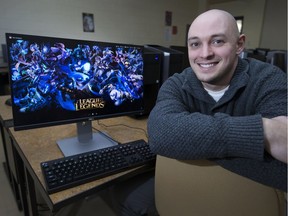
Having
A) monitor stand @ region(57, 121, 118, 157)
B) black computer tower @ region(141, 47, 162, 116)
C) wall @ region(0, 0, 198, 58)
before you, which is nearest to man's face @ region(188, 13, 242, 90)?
black computer tower @ region(141, 47, 162, 116)

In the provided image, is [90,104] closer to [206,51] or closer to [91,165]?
[91,165]

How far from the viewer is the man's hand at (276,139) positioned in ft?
2.13

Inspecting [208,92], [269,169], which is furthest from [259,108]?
[269,169]

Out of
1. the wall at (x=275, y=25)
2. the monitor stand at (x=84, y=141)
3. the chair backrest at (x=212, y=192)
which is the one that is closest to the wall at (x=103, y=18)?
the wall at (x=275, y=25)

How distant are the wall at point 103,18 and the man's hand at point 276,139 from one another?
13.2ft

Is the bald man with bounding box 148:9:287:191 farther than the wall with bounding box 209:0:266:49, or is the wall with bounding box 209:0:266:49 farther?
the wall with bounding box 209:0:266:49

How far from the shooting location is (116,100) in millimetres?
1131

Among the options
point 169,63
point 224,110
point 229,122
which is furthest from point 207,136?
point 169,63

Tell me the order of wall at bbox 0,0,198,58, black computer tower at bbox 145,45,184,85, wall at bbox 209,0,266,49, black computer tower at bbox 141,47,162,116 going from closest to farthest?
black computer tower at bbox 141,47,162,116
black computer tower at bbox 145,45,184,85
wall at bbox 0,0,198,58
wall at bbox 209,0,266,49

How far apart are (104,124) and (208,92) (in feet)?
2.24

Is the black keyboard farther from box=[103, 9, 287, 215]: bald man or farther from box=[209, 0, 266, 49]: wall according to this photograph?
box=[209, 0, 266, 49]: wall

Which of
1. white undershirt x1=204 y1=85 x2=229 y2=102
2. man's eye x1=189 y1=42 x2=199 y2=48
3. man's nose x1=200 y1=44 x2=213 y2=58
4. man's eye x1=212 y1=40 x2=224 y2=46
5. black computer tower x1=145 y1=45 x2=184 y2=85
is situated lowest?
white undershirt x1=204 y1=85 x2=229 y2=102

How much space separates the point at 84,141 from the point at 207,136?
2.15 ft

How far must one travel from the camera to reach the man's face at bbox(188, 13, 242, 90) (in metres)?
0.93
